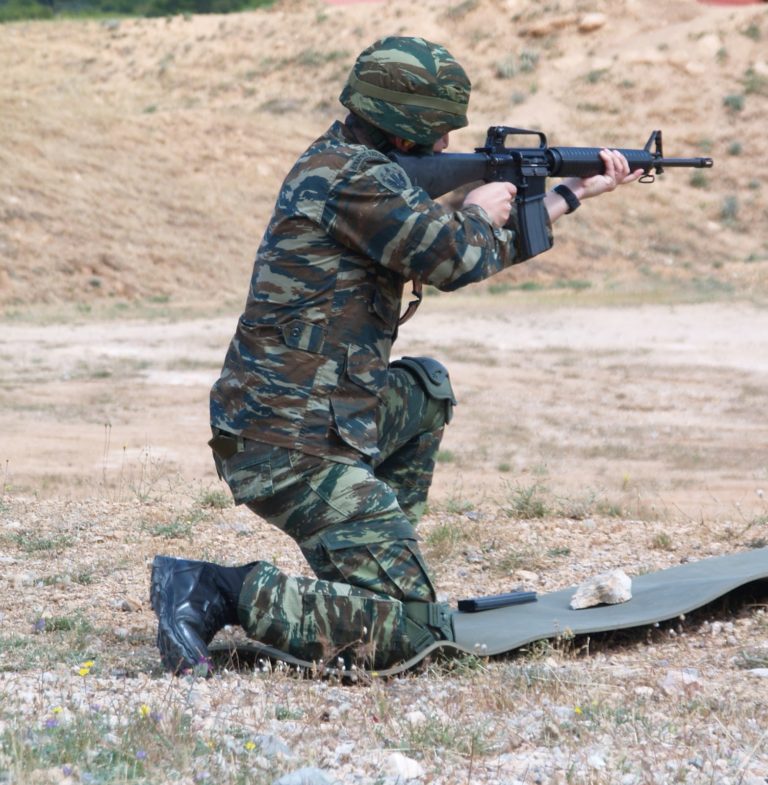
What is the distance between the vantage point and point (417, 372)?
3859 millimetres

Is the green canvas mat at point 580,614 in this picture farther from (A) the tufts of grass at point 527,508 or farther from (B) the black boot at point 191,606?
(A) the tufts of grass at point 527,508

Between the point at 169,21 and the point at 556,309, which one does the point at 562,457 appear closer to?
the point at 556,309

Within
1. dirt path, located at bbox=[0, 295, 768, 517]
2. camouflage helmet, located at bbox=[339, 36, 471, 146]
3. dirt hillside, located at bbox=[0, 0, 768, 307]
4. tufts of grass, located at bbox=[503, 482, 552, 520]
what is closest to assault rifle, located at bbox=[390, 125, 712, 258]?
camouflage helmet, located at bbox=[339, 36, 471, 146]

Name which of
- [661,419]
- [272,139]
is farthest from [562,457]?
[272,139]

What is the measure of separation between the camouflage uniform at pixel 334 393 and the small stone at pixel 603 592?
2.29ft

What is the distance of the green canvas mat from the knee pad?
0.63m

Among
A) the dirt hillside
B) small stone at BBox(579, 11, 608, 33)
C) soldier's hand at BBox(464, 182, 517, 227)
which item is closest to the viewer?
soldier's hand at BBox(464, 182, 517, 227)

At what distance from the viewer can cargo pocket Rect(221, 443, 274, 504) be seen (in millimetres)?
3447

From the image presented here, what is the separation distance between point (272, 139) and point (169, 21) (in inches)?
499

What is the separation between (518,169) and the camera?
12.9 ft

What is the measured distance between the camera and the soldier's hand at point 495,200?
3.68m

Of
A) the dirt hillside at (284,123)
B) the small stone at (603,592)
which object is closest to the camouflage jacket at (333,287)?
the small stone at (603,592)

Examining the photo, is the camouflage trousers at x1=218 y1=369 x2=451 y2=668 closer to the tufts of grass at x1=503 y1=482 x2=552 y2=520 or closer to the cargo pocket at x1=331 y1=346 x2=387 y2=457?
the cargo pocket at x1=331 y1=346 x2=387 y2=457

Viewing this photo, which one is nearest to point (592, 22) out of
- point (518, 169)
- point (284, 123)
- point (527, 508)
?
point (284, 123)
